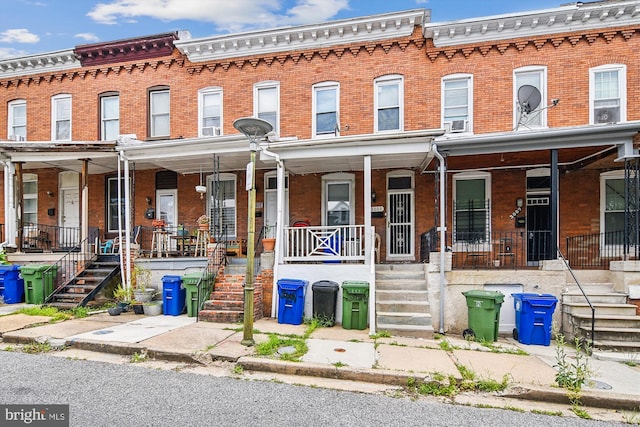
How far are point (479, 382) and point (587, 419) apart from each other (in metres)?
1.12

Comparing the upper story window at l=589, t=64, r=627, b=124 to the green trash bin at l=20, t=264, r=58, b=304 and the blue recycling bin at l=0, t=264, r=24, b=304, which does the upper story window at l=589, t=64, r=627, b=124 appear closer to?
the green trash bin at l=20, t=264, r=58, b=304

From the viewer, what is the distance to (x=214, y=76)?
12.3m

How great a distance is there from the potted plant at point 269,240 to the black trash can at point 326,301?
1.76m

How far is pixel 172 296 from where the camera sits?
28.5 ft

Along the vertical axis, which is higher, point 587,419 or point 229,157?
point 229,157

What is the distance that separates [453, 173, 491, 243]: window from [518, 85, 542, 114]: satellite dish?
205cm

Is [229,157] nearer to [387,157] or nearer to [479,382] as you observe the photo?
[387,157]

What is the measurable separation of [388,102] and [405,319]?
693 cm

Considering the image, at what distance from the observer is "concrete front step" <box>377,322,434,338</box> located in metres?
6.99

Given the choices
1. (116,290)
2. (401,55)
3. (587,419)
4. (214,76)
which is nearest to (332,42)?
(401,55)

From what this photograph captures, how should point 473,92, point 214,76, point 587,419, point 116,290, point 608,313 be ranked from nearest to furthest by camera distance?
point 587,419 → point 608,313 → point 116,290 → point 473,92 → point 214,76

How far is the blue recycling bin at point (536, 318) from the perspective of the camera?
677 cm

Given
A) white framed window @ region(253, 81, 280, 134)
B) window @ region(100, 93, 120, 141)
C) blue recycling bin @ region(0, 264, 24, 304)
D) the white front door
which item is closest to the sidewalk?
blue recycling bin @ region(0, 264, 24, 304)

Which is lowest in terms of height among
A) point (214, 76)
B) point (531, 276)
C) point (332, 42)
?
point (531, 276)
